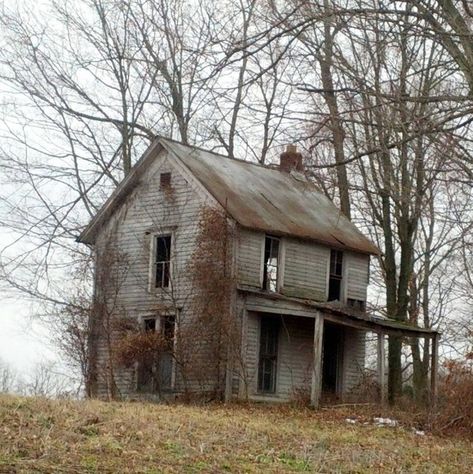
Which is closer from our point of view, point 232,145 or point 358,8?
point 358,8

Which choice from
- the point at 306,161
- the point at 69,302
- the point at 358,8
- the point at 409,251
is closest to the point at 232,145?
the point at 409,251

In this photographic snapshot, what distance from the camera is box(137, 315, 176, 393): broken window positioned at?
2562 centimetres

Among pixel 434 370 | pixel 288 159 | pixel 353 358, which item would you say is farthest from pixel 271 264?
pixel 288 159

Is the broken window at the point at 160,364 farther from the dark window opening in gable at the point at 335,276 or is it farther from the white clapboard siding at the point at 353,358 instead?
the white clapboard siding at the point at 353,358

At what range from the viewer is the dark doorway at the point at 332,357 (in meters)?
28.5

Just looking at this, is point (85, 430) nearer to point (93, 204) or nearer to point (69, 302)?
point (69, 302)

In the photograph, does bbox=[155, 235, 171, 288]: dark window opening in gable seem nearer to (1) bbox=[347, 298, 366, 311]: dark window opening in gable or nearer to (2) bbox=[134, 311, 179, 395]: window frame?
(2) bbox=[134, 311, 179, 395]: window frame

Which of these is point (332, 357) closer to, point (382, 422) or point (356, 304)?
point (356, 304)

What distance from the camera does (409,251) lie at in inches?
1297

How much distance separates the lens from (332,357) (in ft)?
94.5

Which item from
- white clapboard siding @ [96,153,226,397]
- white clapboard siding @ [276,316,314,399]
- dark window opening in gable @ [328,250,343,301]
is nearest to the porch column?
white clapboard siding @ [276,316,314,399]

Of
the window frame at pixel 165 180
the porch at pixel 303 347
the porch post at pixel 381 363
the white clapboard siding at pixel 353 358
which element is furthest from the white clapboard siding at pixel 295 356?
the window frame at pixel 165 180

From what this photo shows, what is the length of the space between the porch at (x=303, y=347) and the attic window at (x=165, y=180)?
3834 mm

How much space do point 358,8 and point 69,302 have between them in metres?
18.6
